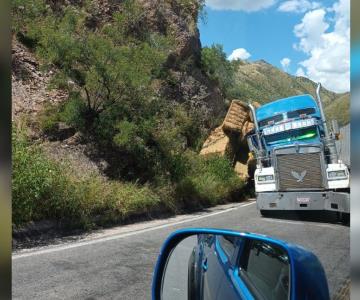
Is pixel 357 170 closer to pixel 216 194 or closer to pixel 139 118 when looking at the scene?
pixel 216 194

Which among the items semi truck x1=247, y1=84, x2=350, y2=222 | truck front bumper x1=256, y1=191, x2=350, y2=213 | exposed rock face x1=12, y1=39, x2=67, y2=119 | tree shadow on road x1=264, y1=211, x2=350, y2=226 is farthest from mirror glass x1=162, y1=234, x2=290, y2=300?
exposed rock face x1=12, y1=39, x2=67, y2=119

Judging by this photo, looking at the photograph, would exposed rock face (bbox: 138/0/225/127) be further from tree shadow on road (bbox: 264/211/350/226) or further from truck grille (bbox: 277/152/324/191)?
tree shadow on road (bbox: 264/211/350/226)

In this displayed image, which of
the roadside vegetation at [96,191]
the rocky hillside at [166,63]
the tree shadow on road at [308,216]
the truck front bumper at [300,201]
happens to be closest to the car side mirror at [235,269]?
the tree shadow on road at [308,216]

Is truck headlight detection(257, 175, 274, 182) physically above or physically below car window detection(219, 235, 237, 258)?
above

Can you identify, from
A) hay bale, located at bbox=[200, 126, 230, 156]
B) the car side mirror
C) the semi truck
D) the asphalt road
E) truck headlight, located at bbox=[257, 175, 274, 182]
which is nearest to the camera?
the car side mirror

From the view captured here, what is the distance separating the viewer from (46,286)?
5.26 metres

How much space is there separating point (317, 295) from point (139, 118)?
41.9 feet

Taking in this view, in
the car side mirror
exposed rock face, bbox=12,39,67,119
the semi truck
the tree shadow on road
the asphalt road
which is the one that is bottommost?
the asphalt road

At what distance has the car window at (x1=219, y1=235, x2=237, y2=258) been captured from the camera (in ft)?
6.31

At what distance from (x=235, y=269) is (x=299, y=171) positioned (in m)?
7.82

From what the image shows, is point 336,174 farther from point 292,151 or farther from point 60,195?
point 60,195

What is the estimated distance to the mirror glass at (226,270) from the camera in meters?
1.41

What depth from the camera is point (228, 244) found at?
2010mm

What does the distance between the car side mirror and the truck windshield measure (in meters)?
7.62
